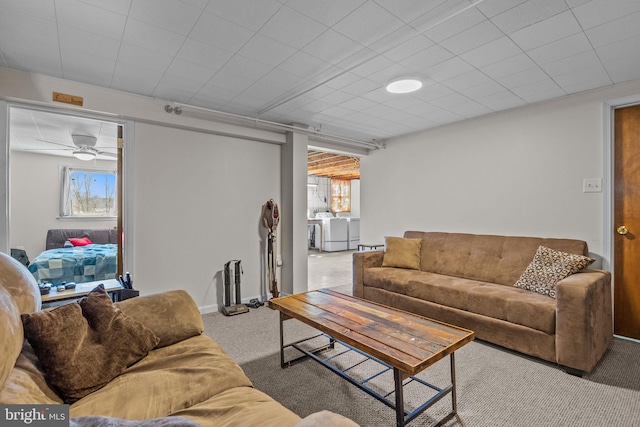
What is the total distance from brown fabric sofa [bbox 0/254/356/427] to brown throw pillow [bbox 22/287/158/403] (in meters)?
0.04

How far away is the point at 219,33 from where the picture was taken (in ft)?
6.54

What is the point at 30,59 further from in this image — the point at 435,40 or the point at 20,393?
the point at 435,40

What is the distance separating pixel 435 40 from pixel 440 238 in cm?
239

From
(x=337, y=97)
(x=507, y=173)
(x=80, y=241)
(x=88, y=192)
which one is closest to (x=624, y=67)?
(x=507, y=173)

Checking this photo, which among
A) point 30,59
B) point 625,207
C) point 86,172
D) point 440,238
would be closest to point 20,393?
point 30,59

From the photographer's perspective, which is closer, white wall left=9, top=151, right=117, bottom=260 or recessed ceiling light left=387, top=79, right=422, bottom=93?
recessed ceiling light left=387, top=79, right=422, bottom=93

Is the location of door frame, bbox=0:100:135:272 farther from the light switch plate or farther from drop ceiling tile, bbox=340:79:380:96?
the light switch plate

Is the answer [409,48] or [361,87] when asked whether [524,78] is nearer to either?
[409,48]

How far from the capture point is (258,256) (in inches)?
160

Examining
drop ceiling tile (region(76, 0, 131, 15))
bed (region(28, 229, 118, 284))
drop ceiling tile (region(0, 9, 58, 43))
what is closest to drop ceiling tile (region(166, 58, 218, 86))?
drop ceiling tile (region(76, 0, 131, 15))

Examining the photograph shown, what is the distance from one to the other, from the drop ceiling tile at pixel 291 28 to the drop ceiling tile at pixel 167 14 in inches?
16.7

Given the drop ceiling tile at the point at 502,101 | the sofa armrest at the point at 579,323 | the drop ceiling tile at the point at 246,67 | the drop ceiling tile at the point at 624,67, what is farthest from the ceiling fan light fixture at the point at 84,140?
the drop ceiling tile at the point at 624,67

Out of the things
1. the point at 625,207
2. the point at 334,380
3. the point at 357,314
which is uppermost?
the point at 625,207

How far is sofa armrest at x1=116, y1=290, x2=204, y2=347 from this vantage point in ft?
5.61
